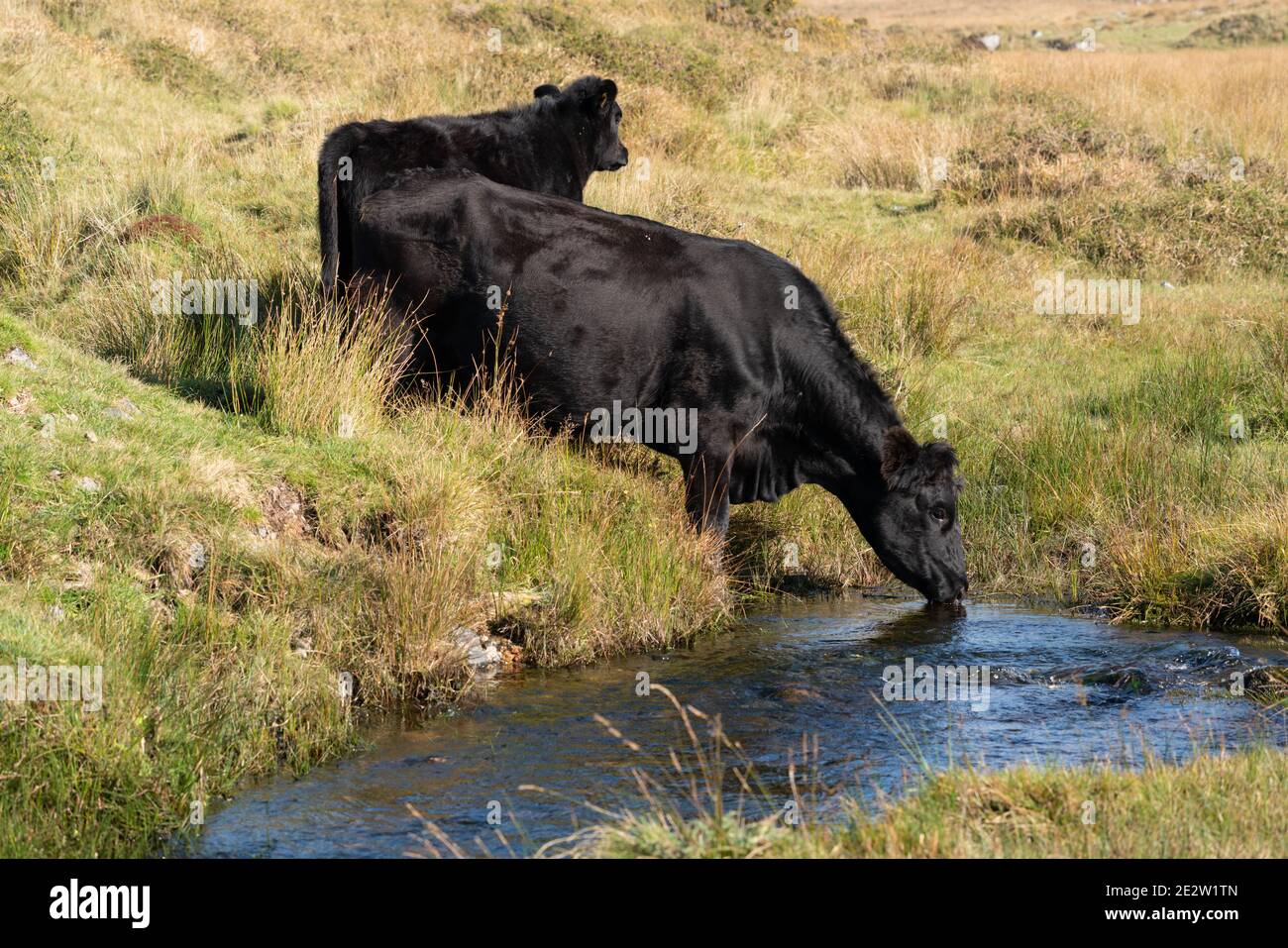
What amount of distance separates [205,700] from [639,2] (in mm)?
24535

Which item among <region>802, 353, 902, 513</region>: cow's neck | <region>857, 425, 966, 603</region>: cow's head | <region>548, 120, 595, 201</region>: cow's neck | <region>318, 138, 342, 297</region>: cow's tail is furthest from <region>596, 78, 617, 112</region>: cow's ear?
<region>857, 425, 966, 603</region>: cow's head

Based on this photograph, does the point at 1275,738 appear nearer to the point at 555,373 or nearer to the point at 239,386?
the point at 555,373

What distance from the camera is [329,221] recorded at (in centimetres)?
916

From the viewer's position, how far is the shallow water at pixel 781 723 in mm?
5289

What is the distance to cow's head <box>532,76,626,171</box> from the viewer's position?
11.1 meters

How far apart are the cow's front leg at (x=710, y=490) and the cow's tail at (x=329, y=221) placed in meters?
2.61

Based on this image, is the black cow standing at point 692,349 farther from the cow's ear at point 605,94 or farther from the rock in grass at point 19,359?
the cow's ear at point 605,94

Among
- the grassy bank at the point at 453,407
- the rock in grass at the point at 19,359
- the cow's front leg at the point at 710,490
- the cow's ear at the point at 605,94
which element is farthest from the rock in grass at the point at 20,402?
the cow's ear at the point at 605,94

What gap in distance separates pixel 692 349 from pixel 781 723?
2.71 meters

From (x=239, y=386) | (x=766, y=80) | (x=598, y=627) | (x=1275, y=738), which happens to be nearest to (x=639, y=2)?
(x=766, y=80)

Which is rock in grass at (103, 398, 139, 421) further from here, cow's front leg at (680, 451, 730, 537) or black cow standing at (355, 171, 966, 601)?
cow's front leg at (680, 451, 730, 537)

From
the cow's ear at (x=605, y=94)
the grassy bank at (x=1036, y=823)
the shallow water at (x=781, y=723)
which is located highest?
the cow's ear at (x=605, y=94)

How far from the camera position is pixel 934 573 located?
8.36m

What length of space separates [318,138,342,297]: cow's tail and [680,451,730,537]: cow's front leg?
2.61 metres
